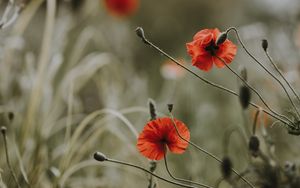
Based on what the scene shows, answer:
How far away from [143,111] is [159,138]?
23.1 inches

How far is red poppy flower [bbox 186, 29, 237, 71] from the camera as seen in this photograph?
A: 1.03 m

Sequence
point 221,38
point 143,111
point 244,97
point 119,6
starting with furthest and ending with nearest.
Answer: point 119,6, point 143,111, point 221,38, point 244,97

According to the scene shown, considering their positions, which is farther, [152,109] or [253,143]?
[152,109]

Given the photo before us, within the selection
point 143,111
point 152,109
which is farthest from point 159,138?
point 143,111

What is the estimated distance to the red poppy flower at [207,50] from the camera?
1.03 m

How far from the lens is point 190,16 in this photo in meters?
5.51

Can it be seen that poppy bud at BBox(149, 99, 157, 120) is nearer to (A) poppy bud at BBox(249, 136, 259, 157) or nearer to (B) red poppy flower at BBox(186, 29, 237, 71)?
(B) red poppy flower at BBox(186, 29, 237, 71)

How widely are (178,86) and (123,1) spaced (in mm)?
532

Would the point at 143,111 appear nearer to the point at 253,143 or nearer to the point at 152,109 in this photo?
the point at 152,109

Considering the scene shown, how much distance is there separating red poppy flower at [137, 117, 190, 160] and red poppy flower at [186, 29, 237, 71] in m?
0.12

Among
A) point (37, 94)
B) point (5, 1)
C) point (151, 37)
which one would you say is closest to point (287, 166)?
point (37, 94)

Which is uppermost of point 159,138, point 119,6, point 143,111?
point 119,6

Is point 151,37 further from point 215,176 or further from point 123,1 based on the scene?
point 215,176

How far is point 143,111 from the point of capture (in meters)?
1.58
